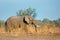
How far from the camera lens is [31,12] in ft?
125

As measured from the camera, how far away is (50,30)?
67.3 feet

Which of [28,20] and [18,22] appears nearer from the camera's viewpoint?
[28,20]

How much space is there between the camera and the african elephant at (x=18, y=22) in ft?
79.8

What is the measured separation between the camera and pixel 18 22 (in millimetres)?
25031

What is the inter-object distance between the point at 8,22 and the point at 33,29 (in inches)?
158

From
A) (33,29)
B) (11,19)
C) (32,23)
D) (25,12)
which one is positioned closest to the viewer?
(33,29)

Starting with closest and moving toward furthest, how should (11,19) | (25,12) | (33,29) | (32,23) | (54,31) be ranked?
(54,31) → (33,29) → (32,23) → (11,19) → (25,12)

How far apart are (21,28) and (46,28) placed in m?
3.12

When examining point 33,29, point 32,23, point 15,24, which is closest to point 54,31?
point 33,29

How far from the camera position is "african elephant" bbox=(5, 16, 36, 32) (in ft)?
79.8

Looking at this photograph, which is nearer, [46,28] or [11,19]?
[46,28]

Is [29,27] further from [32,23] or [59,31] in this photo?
[59,31]

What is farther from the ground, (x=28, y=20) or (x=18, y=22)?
(x=28, y=20)

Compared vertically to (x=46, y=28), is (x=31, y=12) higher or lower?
higher
